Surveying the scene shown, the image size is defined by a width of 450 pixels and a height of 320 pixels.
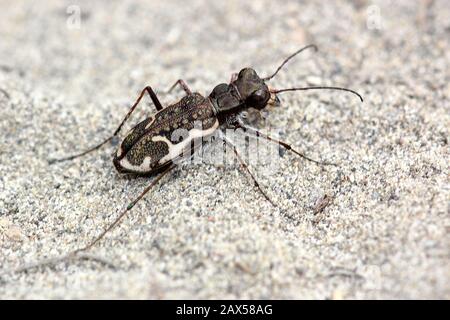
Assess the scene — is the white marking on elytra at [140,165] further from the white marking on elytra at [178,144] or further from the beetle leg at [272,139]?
the beetle leg at [272,139]

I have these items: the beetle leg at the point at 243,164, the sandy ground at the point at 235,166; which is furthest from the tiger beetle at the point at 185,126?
the sandy ground at the point at 235,166

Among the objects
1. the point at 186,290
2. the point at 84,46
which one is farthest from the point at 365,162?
the point at 84,46

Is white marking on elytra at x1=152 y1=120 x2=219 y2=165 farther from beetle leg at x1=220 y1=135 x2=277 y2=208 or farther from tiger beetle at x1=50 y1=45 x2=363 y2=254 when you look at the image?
beetle leg at x1=220 y1=135 x2=277 y2=208

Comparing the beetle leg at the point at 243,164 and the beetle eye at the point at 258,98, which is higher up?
the beetle eye at the point at 258,98

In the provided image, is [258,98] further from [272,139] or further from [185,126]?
Result: [185,126]

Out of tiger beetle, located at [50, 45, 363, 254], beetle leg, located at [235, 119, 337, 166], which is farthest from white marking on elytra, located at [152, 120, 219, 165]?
beetle leg, located at [235, 119, 337, 166]

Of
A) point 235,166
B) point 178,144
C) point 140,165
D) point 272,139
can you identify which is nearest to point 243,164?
point 235,166
